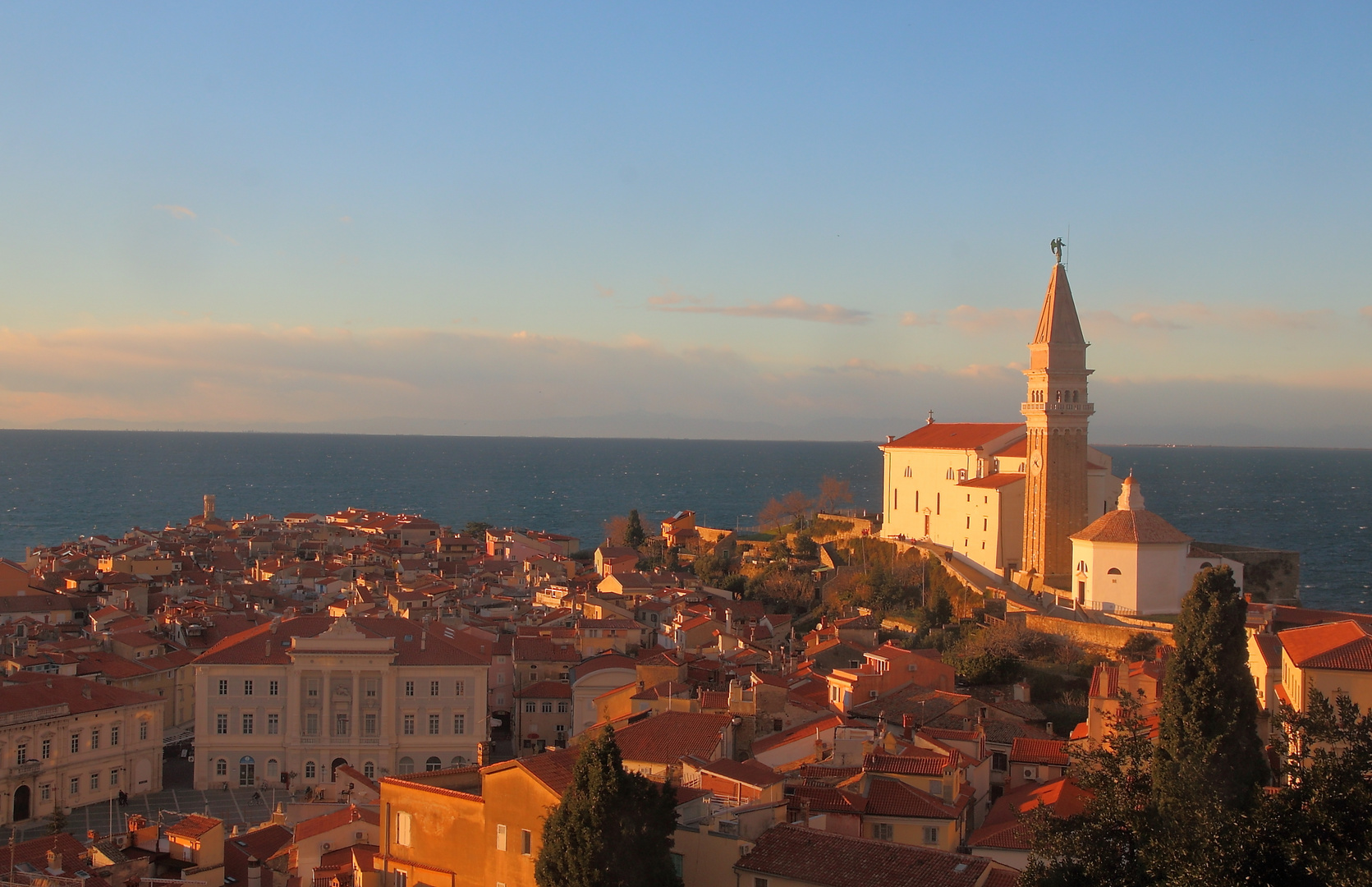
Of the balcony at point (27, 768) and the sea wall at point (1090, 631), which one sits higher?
the sea wall at point (1090, 631)

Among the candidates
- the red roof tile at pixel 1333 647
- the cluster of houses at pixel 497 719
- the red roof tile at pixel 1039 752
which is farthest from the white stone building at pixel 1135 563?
the red roof tile at pixel 1039 752

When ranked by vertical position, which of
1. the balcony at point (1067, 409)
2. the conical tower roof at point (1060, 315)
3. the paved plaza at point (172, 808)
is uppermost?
the conical tower roof at point (1060, 315)

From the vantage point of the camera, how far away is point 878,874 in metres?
15.0

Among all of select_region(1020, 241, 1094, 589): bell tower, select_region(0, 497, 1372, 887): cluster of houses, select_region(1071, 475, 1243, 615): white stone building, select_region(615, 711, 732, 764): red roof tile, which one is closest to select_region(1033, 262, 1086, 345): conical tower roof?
select_region(1020, 241, 1094, 589): bell tower

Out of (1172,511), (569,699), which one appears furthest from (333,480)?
(569,699)

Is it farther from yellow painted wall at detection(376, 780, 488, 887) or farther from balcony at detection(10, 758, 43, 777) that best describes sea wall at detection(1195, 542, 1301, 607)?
balcony at detection(10, 758, 43, 777)

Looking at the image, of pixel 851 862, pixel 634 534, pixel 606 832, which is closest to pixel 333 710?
pixel 606 832

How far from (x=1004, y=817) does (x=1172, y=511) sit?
10389cm

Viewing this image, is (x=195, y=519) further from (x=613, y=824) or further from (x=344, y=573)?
(x=613, y=824)

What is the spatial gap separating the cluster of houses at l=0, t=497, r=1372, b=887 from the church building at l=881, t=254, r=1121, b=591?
7.16 meters

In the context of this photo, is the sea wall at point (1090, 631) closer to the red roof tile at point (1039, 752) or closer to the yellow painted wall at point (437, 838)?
the red roof tile at point (1039, 752)

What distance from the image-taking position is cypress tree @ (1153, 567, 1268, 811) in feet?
56.3

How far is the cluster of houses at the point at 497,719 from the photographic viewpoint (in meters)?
17.1

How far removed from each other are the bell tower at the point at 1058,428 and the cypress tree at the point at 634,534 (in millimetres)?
31541
